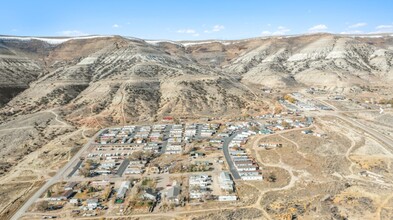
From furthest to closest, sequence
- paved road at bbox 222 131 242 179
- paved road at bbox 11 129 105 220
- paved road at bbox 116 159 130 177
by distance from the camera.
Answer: paved road at bbox 116 159 130 177, paved road at bbox 222 131 242 179, paved road at bbox 11 129 105 220

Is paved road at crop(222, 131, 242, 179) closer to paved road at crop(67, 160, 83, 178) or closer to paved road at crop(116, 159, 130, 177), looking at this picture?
paved road at crop(116, 159, 130, 177)

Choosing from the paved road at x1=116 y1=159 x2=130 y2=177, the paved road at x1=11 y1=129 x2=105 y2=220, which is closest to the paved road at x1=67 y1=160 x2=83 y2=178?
the paved road at x1=11 y1=129 x2=105 y2=220

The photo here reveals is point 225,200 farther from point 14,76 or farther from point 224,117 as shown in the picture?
point 14,76

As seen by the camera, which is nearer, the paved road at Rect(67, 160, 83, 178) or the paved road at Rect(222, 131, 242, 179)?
the paved road at Rect(222, 131, 242, 179)

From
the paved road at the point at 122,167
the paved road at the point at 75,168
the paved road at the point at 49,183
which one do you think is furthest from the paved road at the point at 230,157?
the paved road at the point at 49,183

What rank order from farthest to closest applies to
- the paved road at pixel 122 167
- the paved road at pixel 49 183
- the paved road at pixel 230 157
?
the paved road at pixel 122 167, the paved road at pixel 230 157, the paved road at pixel 49 183

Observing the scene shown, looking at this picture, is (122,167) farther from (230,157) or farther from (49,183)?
(230,157)

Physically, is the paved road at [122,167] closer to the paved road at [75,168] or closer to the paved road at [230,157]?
the paved road at [75,168]

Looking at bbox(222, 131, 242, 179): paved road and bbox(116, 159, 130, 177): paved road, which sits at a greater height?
bbox(222, 131, 242, 179): paved road

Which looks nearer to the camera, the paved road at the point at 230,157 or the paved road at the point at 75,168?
the paved road at the point at 230,157

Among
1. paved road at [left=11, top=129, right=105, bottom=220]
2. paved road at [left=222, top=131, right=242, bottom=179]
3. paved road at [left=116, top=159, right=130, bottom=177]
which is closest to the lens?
paved road at [left=11, top=129, right=105, bottom=220]

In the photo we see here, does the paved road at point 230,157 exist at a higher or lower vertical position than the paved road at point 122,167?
higher
